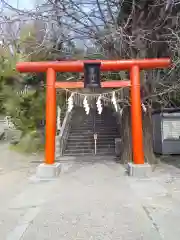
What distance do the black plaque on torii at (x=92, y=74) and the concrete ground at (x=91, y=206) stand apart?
10.4 feet

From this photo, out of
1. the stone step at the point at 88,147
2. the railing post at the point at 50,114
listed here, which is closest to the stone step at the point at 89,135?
the stone step at the point at 88,147

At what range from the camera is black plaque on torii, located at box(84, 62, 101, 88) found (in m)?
9.64

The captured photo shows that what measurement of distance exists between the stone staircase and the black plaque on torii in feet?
21.5

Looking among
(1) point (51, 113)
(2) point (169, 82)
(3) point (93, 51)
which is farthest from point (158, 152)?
(1) point (51, 113)

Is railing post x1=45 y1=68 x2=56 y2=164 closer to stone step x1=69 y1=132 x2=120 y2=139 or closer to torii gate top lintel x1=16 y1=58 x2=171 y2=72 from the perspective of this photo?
torii gate top lintel x1=16 y1=58 x2=171 y2=72

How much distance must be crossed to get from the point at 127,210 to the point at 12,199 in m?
2.93

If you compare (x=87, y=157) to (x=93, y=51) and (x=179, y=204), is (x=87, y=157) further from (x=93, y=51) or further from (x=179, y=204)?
(x=179, y=204)

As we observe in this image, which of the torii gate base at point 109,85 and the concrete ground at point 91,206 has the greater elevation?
the torii gate base at point 109,85

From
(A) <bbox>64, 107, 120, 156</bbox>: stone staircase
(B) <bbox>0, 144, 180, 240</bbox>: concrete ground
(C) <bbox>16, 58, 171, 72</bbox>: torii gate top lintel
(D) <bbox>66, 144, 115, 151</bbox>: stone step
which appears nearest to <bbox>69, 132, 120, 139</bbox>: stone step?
(A) <bbox>64, 107, 120, 156</bbox>: stone staircase

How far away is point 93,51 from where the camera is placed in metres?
12.6

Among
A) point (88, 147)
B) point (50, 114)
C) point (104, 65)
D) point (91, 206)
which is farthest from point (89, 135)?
point (91, 206)

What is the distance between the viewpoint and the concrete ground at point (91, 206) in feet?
14.8

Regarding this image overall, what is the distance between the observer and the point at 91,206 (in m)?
5.99

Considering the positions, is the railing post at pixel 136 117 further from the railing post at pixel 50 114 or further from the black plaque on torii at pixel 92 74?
the railing post at pixel 50 114
